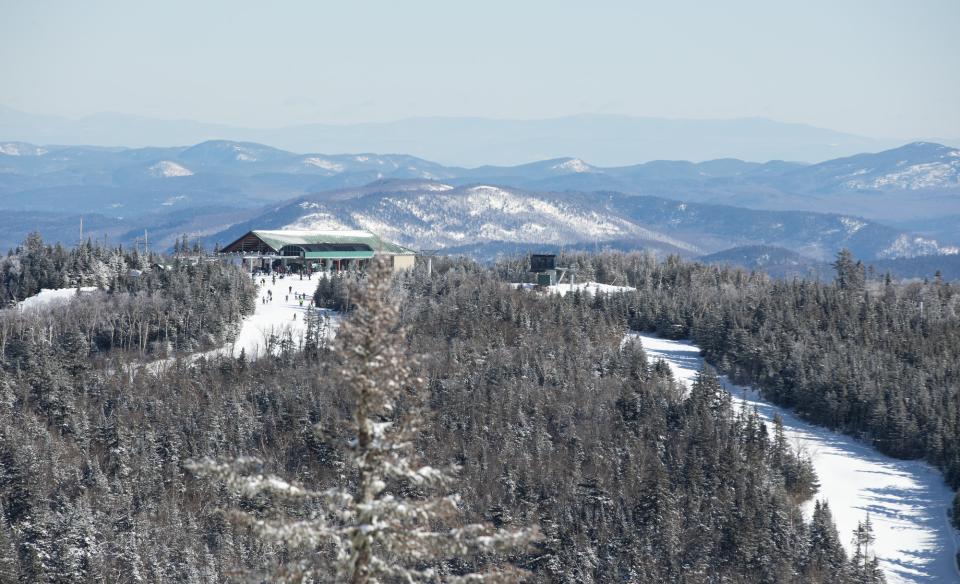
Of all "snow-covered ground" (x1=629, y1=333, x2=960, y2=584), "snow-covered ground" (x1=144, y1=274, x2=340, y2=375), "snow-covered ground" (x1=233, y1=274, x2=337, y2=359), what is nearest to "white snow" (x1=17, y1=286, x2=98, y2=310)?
"snow-covered ground" (x1=144, y1=274, x2=340, y2=375)

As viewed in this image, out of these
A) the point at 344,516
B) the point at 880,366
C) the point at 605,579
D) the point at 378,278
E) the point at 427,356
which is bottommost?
the point at 605,579

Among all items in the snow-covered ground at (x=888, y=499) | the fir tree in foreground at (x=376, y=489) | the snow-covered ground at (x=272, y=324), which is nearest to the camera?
the fir tree in foreground at (x=376, y=489)

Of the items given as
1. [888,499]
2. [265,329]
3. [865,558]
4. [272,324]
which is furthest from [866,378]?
[265,329]

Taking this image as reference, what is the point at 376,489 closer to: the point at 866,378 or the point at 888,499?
the point at 888,499

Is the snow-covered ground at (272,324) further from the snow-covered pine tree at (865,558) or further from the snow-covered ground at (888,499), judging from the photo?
the snow-covered pine tree at (865,558)

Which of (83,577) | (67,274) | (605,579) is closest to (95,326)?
(67,274)

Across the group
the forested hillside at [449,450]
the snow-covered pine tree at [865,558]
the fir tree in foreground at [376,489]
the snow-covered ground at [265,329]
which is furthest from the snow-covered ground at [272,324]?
the fir tree in foreground at [376,489]

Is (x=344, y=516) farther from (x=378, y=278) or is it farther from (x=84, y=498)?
(x=84, y=498)

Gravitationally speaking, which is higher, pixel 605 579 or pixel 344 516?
pixel 344 516
